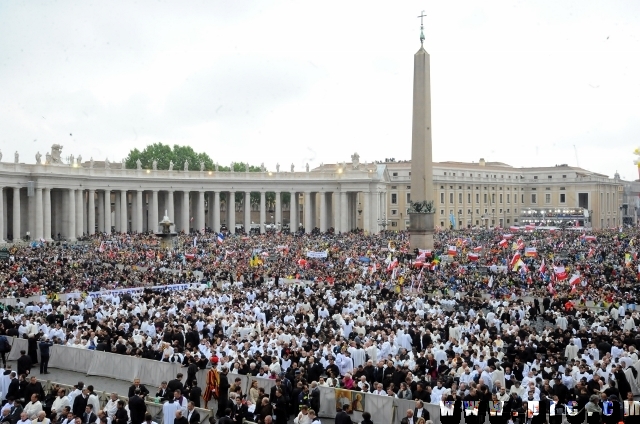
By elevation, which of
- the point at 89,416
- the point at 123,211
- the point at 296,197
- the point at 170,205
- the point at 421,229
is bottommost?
the point at 89,416

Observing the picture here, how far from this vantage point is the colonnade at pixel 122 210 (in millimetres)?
64375

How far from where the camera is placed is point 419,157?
4578 centimetres

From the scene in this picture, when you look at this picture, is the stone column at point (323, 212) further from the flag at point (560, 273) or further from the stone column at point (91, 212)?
the flag at point (560, 273)

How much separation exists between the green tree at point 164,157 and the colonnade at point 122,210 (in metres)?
9.53

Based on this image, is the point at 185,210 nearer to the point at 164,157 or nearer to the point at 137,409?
the point at 164,157

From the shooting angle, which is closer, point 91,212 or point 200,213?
point 91,212

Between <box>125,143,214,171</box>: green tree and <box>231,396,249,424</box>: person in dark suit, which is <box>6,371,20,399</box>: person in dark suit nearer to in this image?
<box>231,396,249,424</box>: person in dark suit

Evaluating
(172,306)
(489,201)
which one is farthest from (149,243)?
(489,201)

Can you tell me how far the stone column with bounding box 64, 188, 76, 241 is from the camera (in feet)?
220

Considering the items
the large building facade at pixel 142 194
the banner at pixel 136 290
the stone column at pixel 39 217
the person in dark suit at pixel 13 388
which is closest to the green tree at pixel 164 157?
the large building facade at pixel 142 194

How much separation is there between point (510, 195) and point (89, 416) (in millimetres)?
117438

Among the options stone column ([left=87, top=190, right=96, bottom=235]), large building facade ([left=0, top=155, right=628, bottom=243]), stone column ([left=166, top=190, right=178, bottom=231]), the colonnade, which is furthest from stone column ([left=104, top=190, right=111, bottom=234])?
stone column ([left=166, top=190, right=178, bottom=231])

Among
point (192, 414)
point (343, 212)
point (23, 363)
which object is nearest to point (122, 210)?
point (343, 212)

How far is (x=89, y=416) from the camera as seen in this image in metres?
13.4
